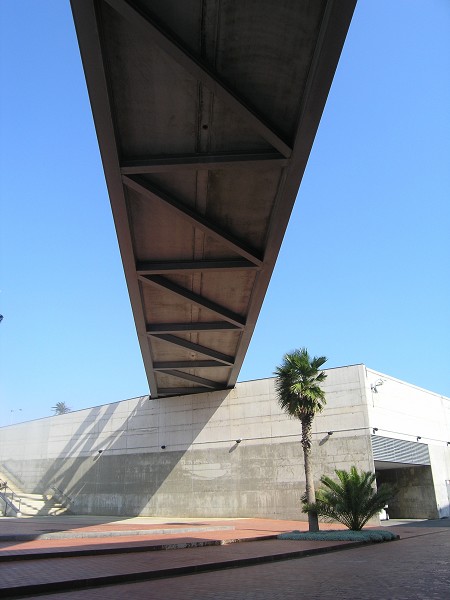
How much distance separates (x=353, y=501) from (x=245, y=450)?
13.6 m

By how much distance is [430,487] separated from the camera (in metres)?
29.8

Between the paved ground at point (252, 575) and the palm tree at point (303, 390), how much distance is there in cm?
584

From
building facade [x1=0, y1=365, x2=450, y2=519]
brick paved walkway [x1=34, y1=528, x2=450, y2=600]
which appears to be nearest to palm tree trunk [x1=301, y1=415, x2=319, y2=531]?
brick paved walkway [x1=34, y1=528, x2=450, y2=600]

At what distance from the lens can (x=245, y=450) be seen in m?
30.0

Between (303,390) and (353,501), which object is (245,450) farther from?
(353,501)

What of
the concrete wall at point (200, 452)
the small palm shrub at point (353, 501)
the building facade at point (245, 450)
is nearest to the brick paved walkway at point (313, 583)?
the small palm shrub at point (353, 501)

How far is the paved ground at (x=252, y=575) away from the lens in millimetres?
6957

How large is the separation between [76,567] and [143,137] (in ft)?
30.9

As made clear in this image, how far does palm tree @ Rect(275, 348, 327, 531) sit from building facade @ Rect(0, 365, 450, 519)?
24.4 ft

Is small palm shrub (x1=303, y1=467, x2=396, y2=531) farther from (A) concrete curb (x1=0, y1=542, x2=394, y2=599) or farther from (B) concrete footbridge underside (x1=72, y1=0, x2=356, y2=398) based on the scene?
(B) concrete footbridge underside (x1=72, y1=0, x2=356, y2=398)

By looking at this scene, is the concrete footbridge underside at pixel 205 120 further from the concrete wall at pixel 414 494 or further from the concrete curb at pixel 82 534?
Answer: the concrete wall at pixel 414 494

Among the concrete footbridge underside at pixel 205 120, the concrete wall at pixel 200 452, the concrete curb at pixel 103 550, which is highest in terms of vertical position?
the concrete footbridge underside at pixel 205 120

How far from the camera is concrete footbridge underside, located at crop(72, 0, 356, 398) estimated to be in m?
8.15

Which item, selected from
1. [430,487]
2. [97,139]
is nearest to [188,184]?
[97,139]
